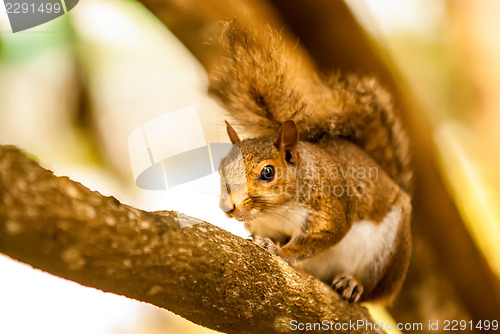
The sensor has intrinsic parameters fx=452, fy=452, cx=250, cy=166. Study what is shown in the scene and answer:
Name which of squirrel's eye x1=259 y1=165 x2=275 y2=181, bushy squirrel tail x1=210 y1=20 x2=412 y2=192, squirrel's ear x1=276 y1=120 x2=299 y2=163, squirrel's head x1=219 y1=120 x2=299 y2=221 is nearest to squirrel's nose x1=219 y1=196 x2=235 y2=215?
squirrel's head x1=219 y1=120 x2=299 y2=221

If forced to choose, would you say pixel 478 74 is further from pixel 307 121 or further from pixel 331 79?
pixel 307 121

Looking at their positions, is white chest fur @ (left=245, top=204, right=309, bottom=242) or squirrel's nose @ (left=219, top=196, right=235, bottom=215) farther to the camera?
white chest fur @ (left=245, top=204, right=309, bottom=242)

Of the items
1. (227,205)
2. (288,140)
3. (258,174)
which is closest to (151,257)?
(227,205)

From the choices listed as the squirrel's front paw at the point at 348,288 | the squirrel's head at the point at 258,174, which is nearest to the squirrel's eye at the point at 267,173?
the squirrel's head at the point at 258,174

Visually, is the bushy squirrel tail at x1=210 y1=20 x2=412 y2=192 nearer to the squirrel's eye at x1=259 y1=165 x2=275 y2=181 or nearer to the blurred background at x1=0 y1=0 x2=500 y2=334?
the blurred background at x1=0 y1=0 x2=500 y2=334

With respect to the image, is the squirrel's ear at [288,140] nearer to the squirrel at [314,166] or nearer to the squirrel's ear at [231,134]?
the squirrel at [314,166]

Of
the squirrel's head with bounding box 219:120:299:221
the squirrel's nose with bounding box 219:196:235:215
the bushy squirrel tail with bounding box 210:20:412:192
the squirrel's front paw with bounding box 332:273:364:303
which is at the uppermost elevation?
the bushy squirrel tail with bounding box 210:20:412:192

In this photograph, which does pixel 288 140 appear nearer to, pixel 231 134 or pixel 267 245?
pixel 231 134
